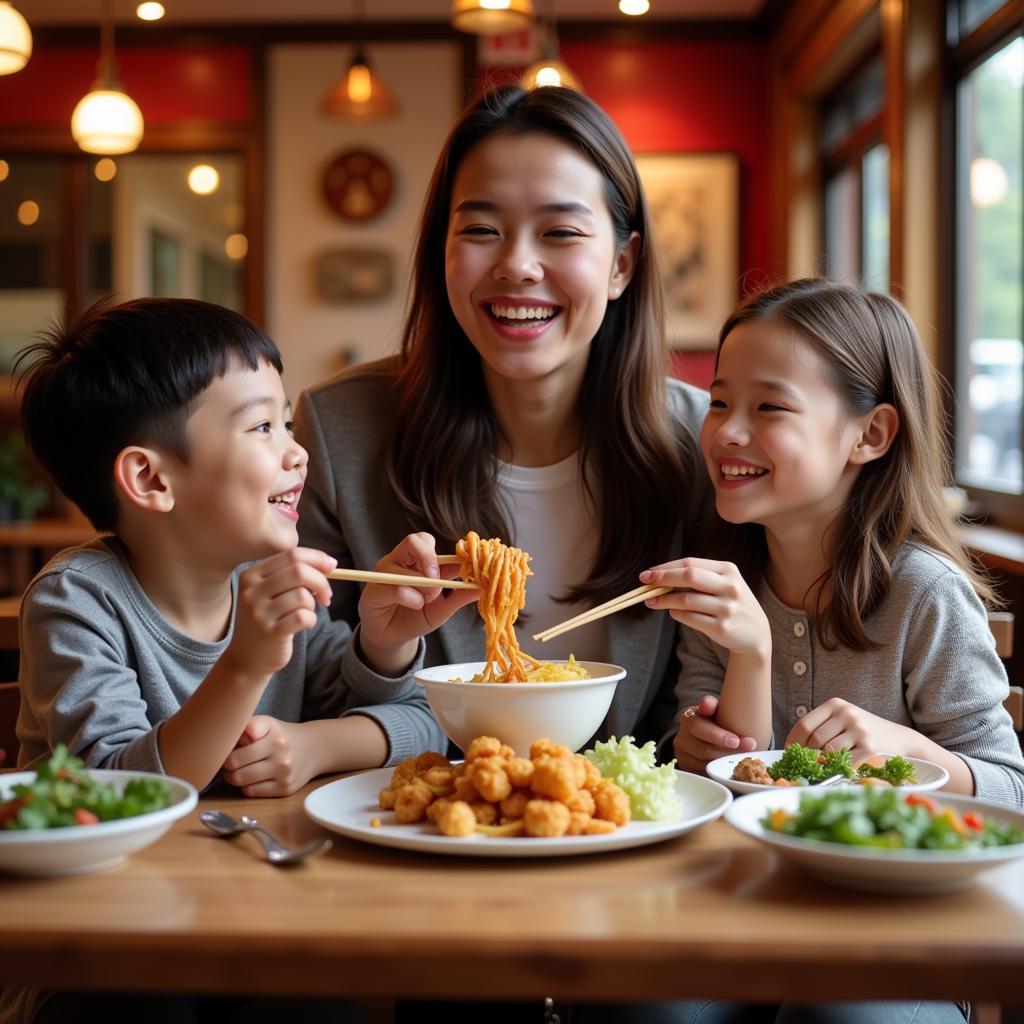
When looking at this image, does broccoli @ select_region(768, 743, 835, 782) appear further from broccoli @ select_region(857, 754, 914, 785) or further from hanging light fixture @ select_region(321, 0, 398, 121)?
hanging light fixture @ select_region(321, 0, 398, 121)

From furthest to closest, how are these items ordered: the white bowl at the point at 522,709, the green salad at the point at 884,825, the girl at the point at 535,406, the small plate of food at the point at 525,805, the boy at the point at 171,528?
the girl at the point at 535,406 → the boy at the point at 171,528 → the white bowl at the point at 522,709 → the small plate of food at the point at 525,805 → the green salad at the point at 884,825

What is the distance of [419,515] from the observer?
1955 mm

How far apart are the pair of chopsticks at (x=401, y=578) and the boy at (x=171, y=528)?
0.06 m

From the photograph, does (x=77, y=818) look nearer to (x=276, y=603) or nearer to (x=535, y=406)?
(x=276, y=603)

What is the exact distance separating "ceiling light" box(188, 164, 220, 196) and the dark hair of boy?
5.90 meters

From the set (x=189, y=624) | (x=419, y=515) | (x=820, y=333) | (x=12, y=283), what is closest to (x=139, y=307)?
(x=189, y=624)

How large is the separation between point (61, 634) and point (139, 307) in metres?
0.47

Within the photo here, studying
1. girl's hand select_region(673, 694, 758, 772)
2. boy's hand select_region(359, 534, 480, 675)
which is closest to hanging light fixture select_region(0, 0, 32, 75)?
boy's hand select_region(359, 534, 480, 675)

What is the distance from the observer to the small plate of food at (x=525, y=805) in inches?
41.9

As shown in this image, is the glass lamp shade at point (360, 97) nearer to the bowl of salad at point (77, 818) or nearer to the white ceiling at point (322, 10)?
the white ceiling at point (322, 10)

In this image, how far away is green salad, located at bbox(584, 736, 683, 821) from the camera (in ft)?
3.77

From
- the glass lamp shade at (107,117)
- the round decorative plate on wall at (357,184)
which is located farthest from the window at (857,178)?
the glass lamp shade at (107,117)

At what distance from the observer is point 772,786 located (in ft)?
4.09

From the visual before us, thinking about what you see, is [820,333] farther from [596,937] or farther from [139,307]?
[596,937]
